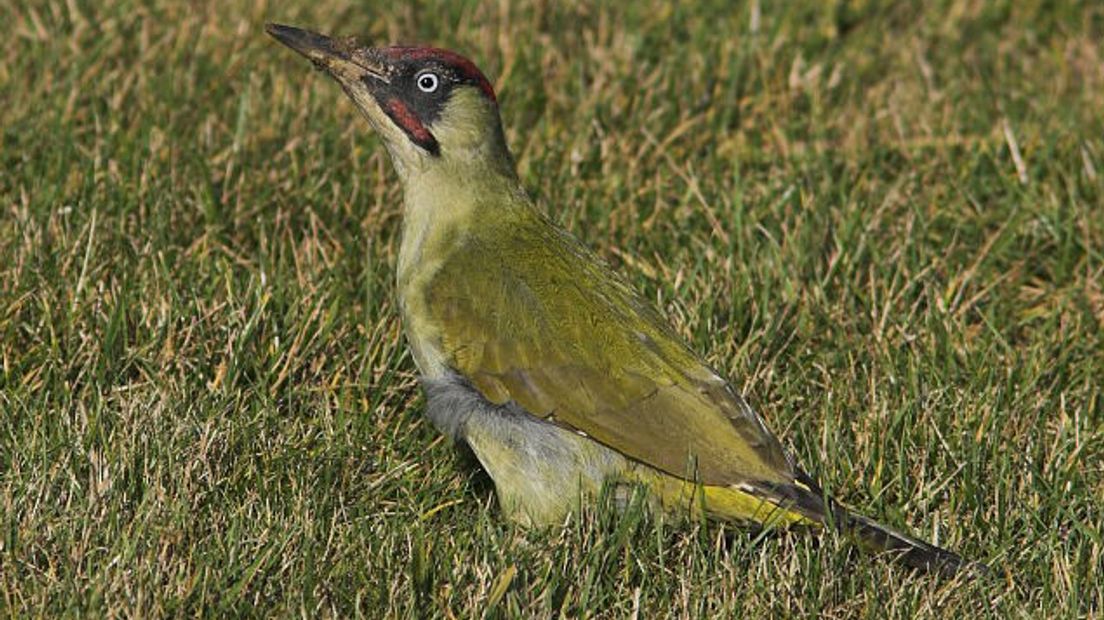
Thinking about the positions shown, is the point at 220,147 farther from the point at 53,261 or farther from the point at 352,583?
the point at 352,583

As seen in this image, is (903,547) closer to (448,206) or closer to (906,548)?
(906,548)

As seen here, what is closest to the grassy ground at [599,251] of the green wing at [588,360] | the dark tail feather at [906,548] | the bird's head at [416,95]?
the dark tail feather at [906,548]

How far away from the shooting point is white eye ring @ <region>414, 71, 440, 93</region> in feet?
13.9

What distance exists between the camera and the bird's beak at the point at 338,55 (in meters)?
4.24

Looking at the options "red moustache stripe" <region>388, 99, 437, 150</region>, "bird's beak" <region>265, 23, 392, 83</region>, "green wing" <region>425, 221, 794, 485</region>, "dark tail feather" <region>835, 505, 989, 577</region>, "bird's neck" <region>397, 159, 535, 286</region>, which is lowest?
"dark tail feather" <region>835, 505, 989, 577</region>

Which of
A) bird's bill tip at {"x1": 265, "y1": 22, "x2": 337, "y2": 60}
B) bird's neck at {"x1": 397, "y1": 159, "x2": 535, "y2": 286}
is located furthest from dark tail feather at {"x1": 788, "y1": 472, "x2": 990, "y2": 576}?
bird's bill tip at {"x1": 265, "y1": 22, "x2": 337, "y2": 60}

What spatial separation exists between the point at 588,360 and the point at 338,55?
3.28 feet

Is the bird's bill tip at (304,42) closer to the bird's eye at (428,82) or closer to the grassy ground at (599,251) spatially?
the bird's eye at (428,82)

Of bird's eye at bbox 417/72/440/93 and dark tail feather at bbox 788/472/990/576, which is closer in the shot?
dark tail feather at bbox 788/472/990/576

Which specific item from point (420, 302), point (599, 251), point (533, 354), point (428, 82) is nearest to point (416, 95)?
point (428, 82)

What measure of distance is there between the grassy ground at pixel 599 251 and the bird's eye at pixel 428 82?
0.62 m

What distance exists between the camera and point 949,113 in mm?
5996

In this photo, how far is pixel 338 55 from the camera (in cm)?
427

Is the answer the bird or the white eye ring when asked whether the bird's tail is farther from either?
the white eye ring
